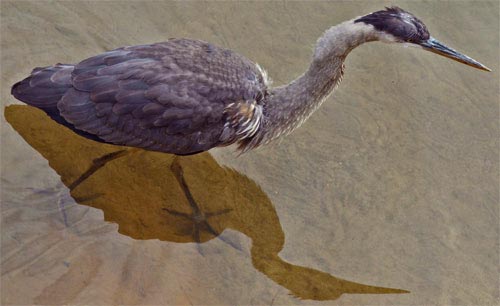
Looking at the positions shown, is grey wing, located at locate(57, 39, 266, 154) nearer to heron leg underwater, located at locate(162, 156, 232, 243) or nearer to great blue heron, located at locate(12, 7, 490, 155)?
great blue heron, located at locate(12, 7, 490, 155)

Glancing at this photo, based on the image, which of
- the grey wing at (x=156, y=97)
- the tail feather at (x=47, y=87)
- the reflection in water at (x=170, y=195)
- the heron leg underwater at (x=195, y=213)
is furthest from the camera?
the heron leg underwater at (x=195, y=213)

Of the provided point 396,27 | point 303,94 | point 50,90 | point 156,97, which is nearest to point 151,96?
point 156,97

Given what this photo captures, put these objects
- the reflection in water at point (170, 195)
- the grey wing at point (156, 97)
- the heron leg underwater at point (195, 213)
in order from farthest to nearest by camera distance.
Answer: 1. the heron leg underwater at point (195, 213)
2. the reflection in water at point (170, 195)
3. the grey wing at point (156, 97)

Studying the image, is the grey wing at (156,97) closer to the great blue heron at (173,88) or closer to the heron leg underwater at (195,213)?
the great blue heron at (173,88)

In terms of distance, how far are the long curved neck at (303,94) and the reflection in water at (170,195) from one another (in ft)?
1.79

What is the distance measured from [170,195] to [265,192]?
770 mm

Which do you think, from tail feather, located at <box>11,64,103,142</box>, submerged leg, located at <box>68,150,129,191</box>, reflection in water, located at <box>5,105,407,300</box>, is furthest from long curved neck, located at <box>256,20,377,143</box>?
tail feather, located at <box>11,64,103,142</box>

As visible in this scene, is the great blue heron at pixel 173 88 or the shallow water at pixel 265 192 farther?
the shallow water at pixel 265 192

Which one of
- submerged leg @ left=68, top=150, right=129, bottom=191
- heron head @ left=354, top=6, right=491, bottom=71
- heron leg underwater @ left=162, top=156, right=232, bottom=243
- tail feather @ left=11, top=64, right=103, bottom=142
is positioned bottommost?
heron leg underwater @ left=162, top=156, right=232, bottom=243

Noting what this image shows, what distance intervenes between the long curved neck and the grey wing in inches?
12.8

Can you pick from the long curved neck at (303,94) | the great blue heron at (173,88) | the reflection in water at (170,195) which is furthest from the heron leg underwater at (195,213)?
the long curved neck at (303,94)

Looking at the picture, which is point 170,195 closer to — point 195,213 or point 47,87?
point 195,213

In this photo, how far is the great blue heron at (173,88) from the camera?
4.42m

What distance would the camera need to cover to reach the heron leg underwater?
483 cm
